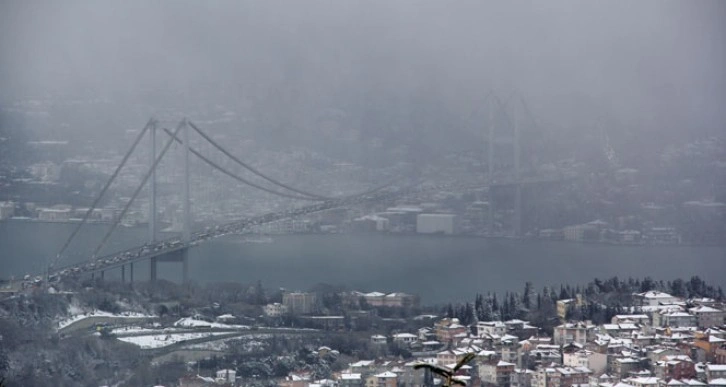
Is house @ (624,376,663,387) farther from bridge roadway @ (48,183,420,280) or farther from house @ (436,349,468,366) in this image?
bridge roadway @ (48,183,420,280)

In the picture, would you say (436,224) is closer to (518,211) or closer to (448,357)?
(518,211)

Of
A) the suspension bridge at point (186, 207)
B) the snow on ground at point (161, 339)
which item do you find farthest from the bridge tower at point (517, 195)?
the snow on ground at point (161, 339)

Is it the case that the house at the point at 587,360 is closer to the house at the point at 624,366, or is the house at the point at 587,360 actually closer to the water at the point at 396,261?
the house at the point at 624,366

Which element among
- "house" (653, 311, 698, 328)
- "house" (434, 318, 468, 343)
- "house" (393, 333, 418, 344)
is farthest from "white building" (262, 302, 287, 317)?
"house" (653, 311, 698, 328)

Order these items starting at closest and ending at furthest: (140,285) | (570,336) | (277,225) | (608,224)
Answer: (570,336) → (140,285) → (277,225) → (608,224)

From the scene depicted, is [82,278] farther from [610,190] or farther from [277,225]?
[610,190]

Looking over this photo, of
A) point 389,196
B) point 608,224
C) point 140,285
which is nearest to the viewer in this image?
point 140,285

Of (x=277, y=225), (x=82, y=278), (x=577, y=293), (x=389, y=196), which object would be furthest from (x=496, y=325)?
(x=389, y=196)

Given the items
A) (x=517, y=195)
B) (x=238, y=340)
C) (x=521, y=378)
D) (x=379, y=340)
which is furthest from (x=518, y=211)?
(x=521, y=378)
